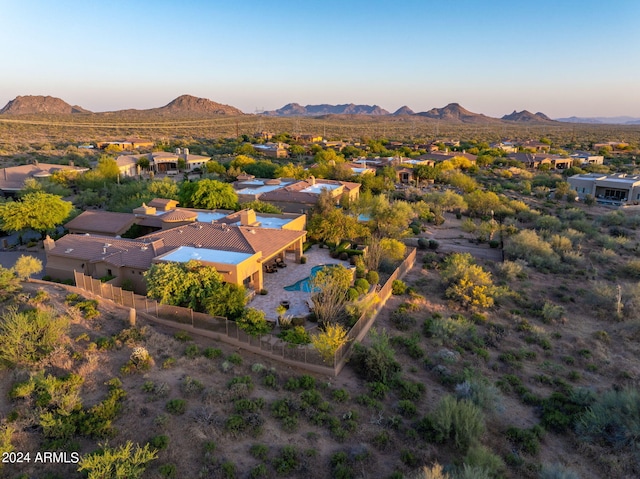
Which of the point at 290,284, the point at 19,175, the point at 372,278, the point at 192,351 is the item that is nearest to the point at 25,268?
the point at 192,351

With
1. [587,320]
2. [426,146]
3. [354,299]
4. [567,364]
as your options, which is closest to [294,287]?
[354,299]

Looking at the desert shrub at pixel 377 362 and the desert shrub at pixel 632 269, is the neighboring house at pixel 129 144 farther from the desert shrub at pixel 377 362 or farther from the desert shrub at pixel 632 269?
the desert shrub at pixel 632 269

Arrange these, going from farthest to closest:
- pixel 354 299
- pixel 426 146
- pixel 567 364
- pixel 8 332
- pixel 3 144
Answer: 1. pixel 426 146
2. pixel 3 144
3. pixel 354 299
4. pixel 567 364
5. pixel 8 332

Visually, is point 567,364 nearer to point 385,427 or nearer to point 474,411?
point 474,411

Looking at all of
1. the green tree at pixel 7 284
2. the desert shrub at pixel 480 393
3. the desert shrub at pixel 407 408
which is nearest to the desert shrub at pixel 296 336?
the desert shrub at pixel 407 408

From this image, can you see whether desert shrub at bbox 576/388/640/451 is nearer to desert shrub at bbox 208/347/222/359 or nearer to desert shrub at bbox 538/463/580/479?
desert shrub at bbox 538/463/580/479

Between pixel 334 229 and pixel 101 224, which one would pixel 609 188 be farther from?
pixel 101 224
